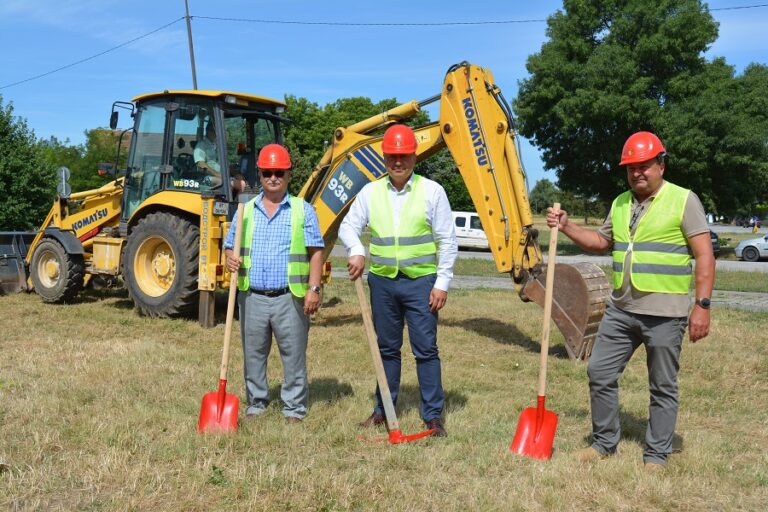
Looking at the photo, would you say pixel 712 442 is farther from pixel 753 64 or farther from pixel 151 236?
pixel 753 64

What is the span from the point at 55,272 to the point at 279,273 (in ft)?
24.8

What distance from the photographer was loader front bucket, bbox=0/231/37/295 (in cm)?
1199

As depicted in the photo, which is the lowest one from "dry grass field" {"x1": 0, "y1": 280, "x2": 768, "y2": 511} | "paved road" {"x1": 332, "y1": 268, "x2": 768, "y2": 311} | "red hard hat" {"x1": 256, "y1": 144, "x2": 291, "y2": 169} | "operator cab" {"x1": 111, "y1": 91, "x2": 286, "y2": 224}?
"dry grass field" {"x1": 0, "y1": 280, "x2": 768, "y2": 511}

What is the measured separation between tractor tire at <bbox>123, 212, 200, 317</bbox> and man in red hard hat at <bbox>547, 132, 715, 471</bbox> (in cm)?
581

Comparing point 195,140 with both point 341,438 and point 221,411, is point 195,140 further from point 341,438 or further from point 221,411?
point 341,438

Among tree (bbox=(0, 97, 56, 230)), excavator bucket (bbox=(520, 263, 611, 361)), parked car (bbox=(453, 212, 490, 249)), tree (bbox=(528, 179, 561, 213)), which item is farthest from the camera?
tree (bbox=(528, 179, 561, 213))

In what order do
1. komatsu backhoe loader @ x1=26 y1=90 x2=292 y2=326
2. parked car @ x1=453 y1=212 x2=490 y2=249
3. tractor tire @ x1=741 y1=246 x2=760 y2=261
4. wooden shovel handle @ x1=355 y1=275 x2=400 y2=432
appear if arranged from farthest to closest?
parked car @ x1=453 y1=212 x2=490 y2=249 → tractor tire @ x1=741 y1=246 x2=760 y2=261 → komatsu backhoe loader @ x1=26 y1=90 x2=292 y2=326 → wooden shovel handle @ x1=355 y1=275 x2=400 y2=432

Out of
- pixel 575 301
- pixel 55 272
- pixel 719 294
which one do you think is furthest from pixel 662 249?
pixel 719 294

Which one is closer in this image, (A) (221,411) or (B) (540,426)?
(B) (540,426)

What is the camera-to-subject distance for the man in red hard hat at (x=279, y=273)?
206 inches

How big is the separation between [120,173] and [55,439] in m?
6.74

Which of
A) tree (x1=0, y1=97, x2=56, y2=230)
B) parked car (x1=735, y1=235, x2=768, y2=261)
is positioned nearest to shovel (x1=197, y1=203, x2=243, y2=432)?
tree (x1=0, y1=97, x2=56, y2=230)

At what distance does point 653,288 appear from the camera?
4441 millimetres

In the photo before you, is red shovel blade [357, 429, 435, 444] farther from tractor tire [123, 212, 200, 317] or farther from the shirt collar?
tractor tire [123, 212, 200, 317]
